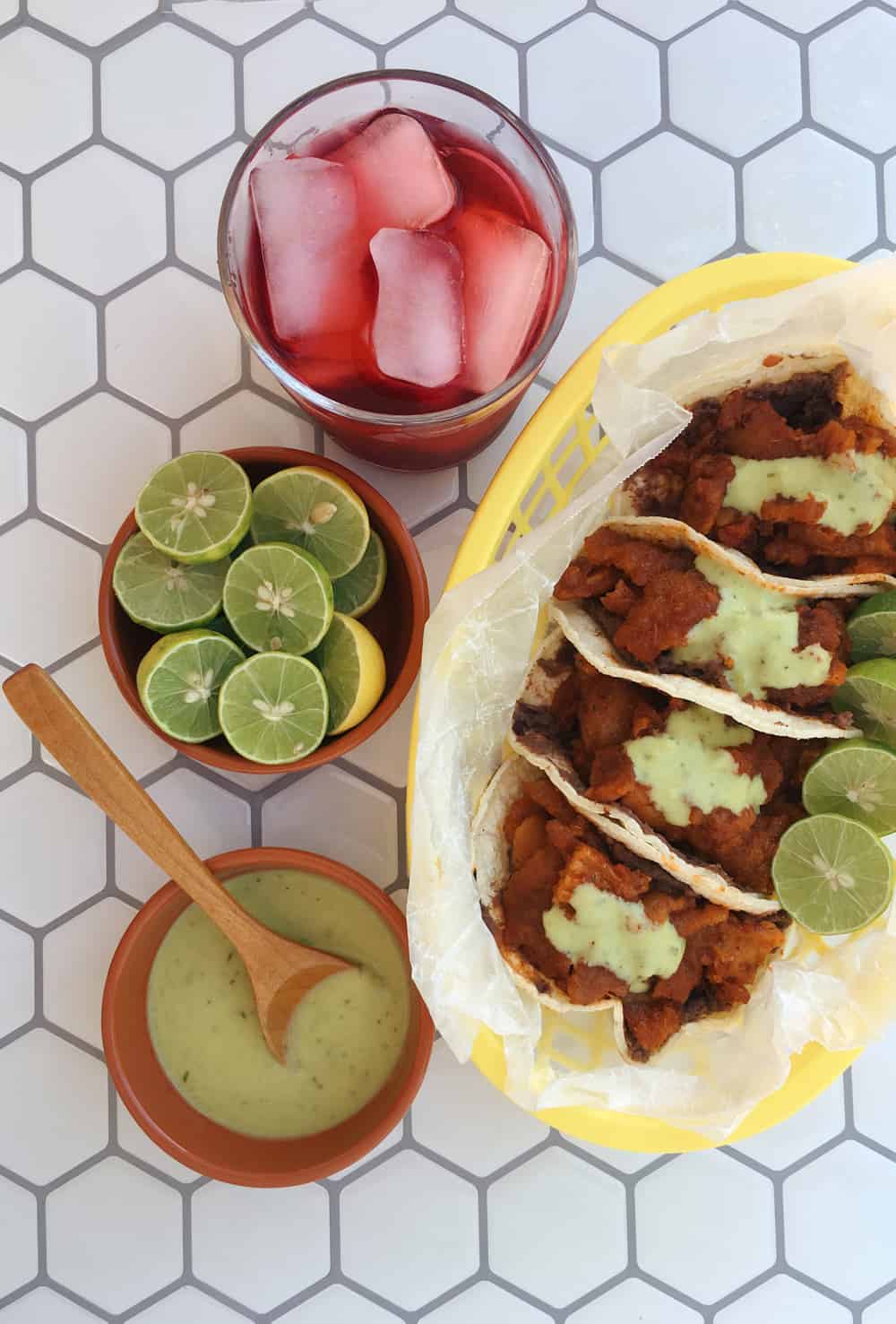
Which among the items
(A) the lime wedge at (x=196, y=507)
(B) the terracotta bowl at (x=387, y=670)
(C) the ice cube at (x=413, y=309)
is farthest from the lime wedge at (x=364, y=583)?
(C) the ice cube at (x=413, y=309)

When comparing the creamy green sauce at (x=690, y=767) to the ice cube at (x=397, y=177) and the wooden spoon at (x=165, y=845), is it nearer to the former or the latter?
the wooden spoon at (x=165, y=845)

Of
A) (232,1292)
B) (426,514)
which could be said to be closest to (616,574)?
(426,514)

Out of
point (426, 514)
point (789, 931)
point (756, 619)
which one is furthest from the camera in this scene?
point (426, 514)

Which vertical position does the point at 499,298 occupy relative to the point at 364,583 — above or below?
above

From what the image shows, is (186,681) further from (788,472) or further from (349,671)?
(788,472)

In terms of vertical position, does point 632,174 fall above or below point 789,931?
above

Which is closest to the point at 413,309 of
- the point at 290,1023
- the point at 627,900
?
the point at 627,900

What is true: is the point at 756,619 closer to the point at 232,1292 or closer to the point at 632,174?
the point at 632,174
